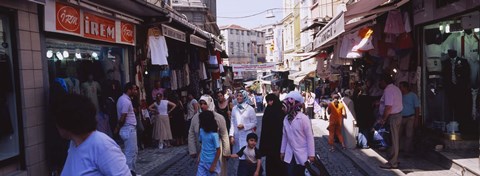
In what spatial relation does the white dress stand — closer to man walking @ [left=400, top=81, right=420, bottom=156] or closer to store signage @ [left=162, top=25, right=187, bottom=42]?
man walking @ [left=400, top=81, right=420, bottom=156]

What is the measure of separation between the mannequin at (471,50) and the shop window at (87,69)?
753 cm

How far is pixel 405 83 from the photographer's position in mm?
9805

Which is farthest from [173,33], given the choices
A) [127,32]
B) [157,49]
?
[127,32]

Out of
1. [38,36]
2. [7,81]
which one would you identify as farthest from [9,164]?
[38,36]

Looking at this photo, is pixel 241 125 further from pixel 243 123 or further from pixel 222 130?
pixel 222 130

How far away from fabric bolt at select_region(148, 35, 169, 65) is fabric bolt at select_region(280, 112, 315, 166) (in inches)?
230

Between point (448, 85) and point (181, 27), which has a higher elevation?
point (181, 27)

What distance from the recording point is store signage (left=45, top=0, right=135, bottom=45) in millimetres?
7125

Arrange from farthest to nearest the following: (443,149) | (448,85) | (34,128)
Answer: (448,85), (443,149), (34,128)

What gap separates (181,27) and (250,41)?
83.0m

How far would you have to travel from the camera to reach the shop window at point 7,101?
6172 millimetres

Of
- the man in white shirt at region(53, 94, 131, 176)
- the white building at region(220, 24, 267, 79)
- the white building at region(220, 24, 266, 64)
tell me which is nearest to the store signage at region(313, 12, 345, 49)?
the man in white shirt at region(53, 94, 131, 176)

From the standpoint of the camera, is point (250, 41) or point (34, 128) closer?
point (34, 128)

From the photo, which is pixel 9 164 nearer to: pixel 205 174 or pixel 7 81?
pixel 7 81
